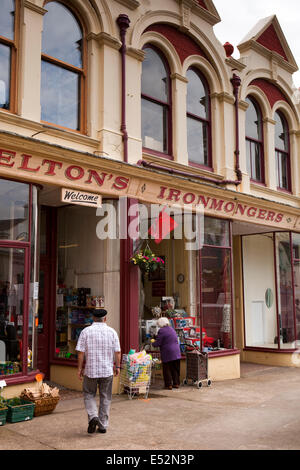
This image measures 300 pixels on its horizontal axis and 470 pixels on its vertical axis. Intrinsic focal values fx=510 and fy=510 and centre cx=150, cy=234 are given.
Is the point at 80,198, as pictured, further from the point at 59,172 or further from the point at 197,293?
the point at 197,293

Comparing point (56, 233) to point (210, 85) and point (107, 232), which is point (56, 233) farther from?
point (210, 85)

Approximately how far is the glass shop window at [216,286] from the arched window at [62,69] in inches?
175

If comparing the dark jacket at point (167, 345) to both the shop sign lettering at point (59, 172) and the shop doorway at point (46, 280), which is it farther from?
the shop sign lettering at point (59, 172)

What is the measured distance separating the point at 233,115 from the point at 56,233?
242 inches

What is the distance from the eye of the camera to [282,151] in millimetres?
16766

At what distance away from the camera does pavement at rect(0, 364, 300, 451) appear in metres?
6.55

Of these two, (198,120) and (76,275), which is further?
(198,120)

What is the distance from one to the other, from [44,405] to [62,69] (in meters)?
6.52

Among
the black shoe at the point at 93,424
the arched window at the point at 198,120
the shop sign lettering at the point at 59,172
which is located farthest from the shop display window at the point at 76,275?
A: the black shoe at the point at 93,424

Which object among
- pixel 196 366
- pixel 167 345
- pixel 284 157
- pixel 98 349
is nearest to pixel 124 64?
pixel 167 345

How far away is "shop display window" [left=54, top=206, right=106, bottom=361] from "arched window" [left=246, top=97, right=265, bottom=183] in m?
6.13

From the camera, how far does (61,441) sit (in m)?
6.74

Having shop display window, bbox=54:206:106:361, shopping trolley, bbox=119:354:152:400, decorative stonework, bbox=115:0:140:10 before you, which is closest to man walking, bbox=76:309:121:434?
shopping trolley, bbox=119:354:152:400

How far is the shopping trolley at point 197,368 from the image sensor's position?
440 inches
